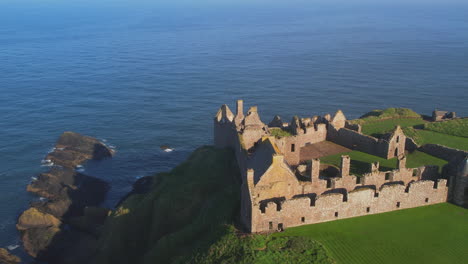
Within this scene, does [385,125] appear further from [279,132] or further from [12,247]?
[12,247]

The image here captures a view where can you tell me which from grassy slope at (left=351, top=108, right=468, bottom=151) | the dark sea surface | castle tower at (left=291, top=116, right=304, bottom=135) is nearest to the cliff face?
castle tower at (left=291, top=116, right=304, bottom=135)

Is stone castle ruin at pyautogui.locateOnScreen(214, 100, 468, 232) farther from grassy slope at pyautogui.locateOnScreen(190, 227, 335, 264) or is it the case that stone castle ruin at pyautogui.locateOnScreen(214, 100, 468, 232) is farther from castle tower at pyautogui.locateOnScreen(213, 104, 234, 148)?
castle tower at pyautogui.locateOnScreen(213, 104, 234, 148)

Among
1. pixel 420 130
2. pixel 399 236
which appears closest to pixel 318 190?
pixel 399 236

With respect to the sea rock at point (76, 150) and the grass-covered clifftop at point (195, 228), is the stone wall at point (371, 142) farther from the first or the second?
the sea rock at point (76, 150)

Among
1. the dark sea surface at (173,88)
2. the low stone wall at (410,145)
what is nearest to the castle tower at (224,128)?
the dark sea surface at (173,88)

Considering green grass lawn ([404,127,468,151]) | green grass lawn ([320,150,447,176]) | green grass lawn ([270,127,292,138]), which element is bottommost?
green grass lawn ([320,150,447,176])

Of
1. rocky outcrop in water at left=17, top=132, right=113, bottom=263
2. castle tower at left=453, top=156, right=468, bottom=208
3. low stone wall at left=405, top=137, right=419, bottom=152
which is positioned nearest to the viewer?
castle tower at left=453, top=156, right=468, bottom=208
